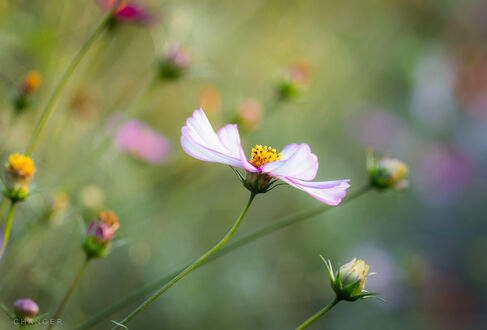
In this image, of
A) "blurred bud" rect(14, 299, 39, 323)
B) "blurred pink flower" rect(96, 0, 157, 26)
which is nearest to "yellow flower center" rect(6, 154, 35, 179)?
"blurred bud" rect(14, 299, 39, 323)

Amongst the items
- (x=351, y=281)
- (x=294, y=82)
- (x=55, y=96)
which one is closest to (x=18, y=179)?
(x=55, y=96)

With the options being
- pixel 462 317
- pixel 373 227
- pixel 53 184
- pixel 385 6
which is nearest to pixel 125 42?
pixel 53 184

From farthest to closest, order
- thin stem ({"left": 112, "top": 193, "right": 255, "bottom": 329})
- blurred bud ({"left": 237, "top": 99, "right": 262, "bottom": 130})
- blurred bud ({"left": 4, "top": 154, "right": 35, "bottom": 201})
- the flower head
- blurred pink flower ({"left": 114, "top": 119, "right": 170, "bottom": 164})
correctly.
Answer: blurred pink flower ({"left": 114, "top": 119, "right": 170, "bottom": 164}) < blurred bud ({"left": 237, "top": 99, "right": 262, "bottom": 130}) < the flower head < blurred bud ({"left": 4, "top": 154, "right": 35, "bottom": 201}) < thin stem ({"left": 112, "top": 193, "right": 255, "bottom": 329})

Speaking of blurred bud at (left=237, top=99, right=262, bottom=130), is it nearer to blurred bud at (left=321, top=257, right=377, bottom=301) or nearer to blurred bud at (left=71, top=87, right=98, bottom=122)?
blurred bud at (left=71, top=87, right=98, bottom=122)

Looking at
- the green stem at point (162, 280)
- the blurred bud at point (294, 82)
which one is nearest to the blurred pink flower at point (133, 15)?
the blurred bud at point (294, 82)

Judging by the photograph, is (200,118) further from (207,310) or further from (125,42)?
(125,42)

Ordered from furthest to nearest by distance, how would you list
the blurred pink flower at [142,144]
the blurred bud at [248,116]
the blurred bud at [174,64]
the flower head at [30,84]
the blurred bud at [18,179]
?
the blurred pink flower at [142,144], the blurred bud at [248,116], the blurred bud at [174,64], the flower head at [30,84], the blurred bud at [18,179]

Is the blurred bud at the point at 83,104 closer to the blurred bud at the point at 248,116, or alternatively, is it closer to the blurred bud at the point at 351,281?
the blurred bud at the point at 248,116
